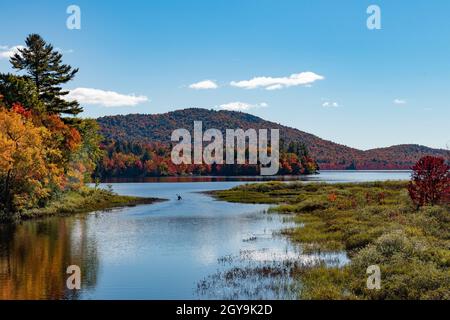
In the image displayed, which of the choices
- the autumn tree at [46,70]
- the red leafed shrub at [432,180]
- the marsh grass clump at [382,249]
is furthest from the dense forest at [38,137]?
the red leafed shrub at [432,180]

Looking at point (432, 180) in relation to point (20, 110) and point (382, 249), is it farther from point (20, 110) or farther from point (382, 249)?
point (20, 110)

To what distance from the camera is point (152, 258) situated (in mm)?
37875

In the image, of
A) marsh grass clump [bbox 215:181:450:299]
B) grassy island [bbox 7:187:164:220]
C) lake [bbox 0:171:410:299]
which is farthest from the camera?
grassy island [bbox 7:187:164:220]

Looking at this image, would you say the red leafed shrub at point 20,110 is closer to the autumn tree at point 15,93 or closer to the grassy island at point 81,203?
the autumn tree at point 15,93

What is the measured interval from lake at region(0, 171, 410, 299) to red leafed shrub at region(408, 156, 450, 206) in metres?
15.6

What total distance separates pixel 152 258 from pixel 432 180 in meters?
30.4

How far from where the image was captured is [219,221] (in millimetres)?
62312

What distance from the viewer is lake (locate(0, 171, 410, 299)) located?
1105 inches

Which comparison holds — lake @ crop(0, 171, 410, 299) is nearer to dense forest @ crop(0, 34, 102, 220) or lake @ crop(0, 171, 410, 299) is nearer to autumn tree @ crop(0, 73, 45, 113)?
dense forest @ crop(0, 34, 102, 220)

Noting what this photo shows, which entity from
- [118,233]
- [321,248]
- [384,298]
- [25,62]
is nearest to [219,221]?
[118,233]

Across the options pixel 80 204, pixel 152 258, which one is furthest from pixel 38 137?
pixel 152 258

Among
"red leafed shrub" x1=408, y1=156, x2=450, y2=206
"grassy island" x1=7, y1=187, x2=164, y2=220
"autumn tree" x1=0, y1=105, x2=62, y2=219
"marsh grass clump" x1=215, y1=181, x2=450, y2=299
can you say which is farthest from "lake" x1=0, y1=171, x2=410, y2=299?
"red leafed shrub" x1=408, y1=156, x2=450, y2=206

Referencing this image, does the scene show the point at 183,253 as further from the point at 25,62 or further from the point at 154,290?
the point at 25,62

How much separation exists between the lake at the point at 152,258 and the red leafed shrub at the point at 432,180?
15.6 m
